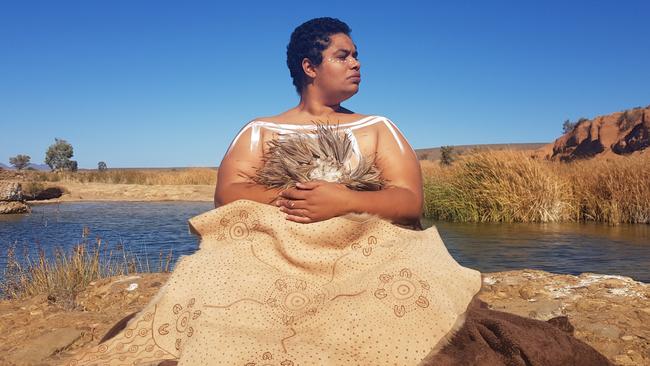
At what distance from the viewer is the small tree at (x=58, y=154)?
55750 mm

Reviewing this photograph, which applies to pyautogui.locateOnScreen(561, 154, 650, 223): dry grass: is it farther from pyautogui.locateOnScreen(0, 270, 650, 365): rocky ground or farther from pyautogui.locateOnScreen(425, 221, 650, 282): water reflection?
pyautogui.locateOnScreen(0, 270, 650, 365): rocky ground

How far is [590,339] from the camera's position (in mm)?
3387

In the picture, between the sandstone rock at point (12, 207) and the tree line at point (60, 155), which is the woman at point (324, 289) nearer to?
the sandstone rock at point (12, 207)

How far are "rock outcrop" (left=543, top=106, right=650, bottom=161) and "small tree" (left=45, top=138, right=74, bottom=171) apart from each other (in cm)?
4730

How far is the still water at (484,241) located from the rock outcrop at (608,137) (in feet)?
66.3

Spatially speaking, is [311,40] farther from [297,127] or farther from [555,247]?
[555,247]

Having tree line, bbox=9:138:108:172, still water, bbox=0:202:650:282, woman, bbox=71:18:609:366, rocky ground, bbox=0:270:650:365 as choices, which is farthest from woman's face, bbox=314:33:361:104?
tree line, bbox=9:138:108:172

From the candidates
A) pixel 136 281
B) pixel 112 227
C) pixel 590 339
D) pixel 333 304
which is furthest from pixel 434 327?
pixel 112 227

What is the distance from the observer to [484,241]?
11188mm

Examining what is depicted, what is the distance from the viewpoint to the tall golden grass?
1415cm

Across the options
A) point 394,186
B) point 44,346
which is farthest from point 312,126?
point 44,346

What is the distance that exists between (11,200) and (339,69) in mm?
20764

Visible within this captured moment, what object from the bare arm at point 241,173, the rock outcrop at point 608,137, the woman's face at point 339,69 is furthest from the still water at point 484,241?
the rock outcrop at point 608,137

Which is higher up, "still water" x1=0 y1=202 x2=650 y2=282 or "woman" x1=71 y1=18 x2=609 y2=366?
"woman" x1=71 y1=18 x2=609 y2=366
